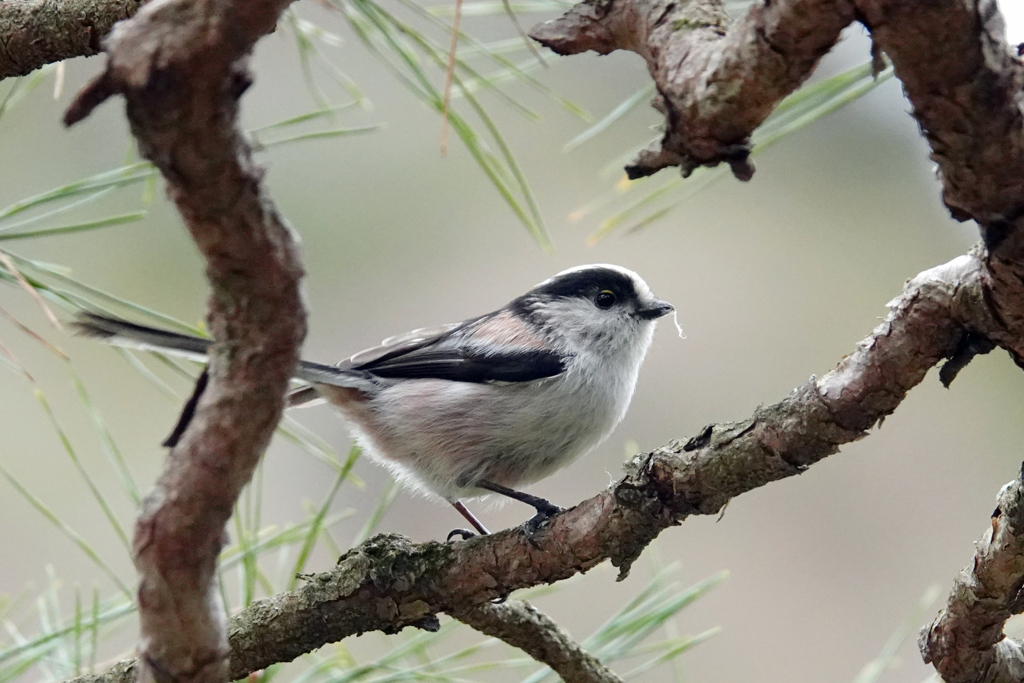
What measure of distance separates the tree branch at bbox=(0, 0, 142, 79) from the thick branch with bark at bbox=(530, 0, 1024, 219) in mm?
816

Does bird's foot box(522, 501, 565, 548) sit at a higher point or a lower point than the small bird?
lower

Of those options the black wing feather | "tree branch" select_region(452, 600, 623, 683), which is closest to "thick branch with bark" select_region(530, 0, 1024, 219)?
"tree branch" select_region(452, 600, 623, 683)

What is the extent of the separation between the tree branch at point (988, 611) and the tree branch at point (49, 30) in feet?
4.04

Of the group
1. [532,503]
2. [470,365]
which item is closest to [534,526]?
[532,503]

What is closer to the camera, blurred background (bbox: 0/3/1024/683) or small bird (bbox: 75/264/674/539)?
small bird (bbox: 75/264/674/539)

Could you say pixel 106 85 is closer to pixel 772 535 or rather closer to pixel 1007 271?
pixel 1007 271

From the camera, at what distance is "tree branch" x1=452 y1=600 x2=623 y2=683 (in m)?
1.30

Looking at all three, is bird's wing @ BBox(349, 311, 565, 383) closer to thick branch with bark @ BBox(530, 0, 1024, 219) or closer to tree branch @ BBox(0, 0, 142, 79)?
tree branch @ BBox(0, 0, 142, 79)

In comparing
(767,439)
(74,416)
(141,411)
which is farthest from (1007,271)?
(74,416)

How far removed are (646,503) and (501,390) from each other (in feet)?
2.83

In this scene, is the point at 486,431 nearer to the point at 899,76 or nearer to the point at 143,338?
the point at 143,338

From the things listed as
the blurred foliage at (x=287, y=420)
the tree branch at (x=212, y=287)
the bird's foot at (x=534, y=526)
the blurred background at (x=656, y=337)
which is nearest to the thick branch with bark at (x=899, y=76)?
the tree branch at (x=212, y=287)

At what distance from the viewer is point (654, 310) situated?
6.88ft

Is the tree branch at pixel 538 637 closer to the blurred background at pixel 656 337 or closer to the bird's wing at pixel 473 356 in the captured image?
the bird's wing at pixel 473 356
